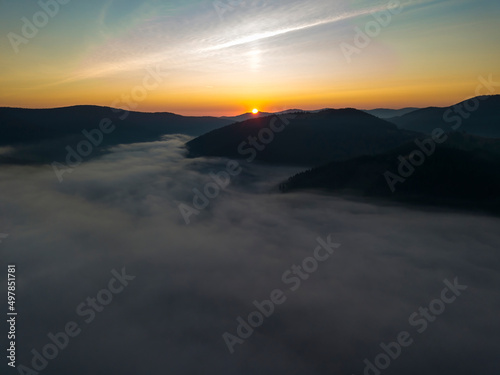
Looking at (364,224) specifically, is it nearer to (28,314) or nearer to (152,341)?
(152,341)

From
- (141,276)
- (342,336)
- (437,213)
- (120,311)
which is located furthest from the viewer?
(437,213)

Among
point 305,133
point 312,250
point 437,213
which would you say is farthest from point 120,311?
point 305,133

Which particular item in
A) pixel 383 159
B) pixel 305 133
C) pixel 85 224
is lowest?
pixel 85 224

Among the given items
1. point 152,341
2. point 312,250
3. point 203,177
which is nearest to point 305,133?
point 203,177

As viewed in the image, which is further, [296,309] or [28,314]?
[28,314]

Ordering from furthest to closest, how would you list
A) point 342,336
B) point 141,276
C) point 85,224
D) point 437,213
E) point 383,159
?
point 85,224
point 383,159
point 437,213
point 141,276
point 342,336

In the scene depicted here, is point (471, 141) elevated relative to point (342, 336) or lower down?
elevated
